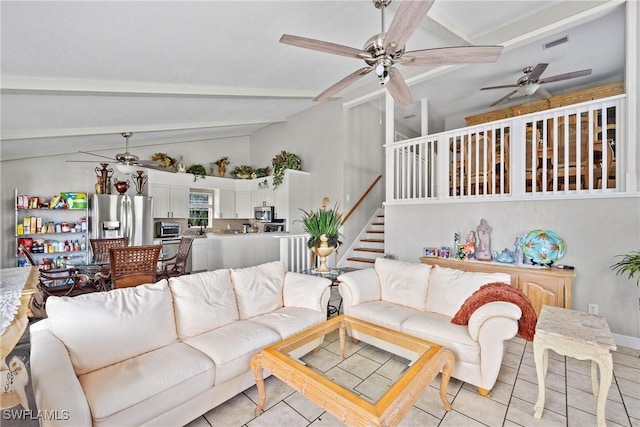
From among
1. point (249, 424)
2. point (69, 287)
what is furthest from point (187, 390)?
point (69, 287)

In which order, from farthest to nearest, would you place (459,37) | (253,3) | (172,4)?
(459,37)
(253,3)
(172,4)

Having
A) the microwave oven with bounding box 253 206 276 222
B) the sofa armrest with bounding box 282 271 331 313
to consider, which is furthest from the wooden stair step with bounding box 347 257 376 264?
the sofa armrest with bounding box 282 271 331 313

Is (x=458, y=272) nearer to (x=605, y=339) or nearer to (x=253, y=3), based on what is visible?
(x=605, y=339)

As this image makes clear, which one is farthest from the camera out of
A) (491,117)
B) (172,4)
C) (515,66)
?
(491,117)

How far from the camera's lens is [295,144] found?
6.50 meters

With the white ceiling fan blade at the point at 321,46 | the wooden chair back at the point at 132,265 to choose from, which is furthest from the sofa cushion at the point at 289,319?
the white ceiling fan blade at the point at 321,46

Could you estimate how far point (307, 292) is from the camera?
270 centimetres

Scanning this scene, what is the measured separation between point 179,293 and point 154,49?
2559 millimetres

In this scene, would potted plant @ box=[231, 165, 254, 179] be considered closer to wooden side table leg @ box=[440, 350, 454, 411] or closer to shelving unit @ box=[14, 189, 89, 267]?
shelving unit @ box=[14, 189, 89, 267]

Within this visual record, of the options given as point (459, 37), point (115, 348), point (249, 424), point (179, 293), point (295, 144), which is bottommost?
point (249, 424)

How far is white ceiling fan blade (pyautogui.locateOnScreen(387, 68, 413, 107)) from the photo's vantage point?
231 cm

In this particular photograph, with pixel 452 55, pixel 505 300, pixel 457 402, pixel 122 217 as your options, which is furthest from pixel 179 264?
pixel 452 55

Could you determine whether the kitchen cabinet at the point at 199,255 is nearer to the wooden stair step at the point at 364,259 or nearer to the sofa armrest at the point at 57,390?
the wooden stair step at the point at 364,259

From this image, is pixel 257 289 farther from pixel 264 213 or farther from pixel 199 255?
pixel 264 213
